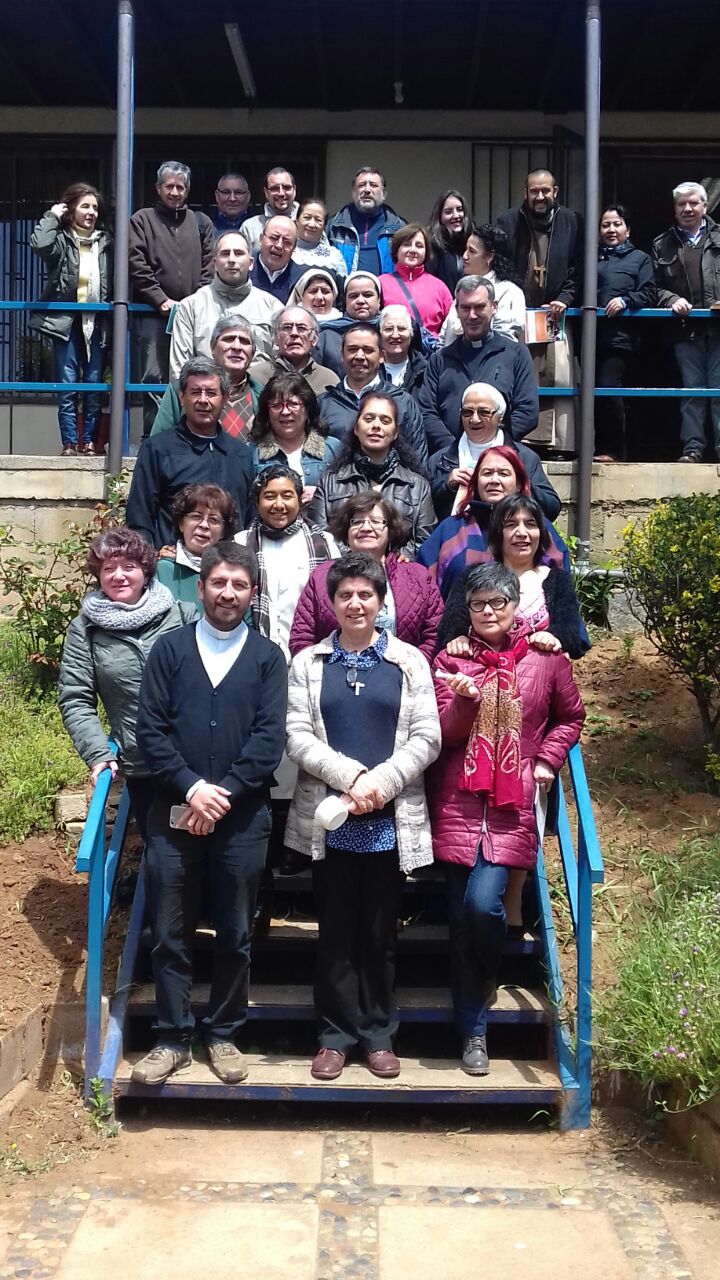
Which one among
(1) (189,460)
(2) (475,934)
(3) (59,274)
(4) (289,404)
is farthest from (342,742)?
(3) (59,274)

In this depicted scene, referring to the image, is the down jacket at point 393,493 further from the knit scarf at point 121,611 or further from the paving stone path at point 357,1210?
the paving stone path at point 357,1210

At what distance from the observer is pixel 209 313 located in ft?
23.5

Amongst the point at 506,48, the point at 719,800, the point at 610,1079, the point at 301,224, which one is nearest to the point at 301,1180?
the point at 610,1079

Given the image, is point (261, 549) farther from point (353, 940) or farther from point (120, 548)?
point (353, 940)

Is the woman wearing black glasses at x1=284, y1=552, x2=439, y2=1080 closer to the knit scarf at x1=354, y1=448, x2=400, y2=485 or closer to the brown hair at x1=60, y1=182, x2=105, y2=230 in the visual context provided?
the knit scarf at x1=354, y1=448, x2=400, y2=485

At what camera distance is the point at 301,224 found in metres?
7.83

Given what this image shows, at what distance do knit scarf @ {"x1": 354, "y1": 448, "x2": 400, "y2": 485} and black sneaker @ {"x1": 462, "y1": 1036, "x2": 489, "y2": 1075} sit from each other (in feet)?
7.70

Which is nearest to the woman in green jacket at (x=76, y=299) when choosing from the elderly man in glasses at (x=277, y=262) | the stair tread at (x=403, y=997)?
the elderly man in glasses at (x=277, y=262)

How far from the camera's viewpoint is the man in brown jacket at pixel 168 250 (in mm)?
8211

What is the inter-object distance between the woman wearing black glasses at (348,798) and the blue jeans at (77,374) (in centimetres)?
438

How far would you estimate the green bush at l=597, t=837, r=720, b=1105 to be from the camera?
14.1ft

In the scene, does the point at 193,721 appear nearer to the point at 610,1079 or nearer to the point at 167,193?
the point at 610,1079

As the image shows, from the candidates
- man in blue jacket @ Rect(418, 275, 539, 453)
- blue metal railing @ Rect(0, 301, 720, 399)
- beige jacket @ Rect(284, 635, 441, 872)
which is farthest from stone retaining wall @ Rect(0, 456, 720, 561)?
beige jacket @ Rect(284, 635, 441, 872)

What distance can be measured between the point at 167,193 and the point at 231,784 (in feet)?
15.7
